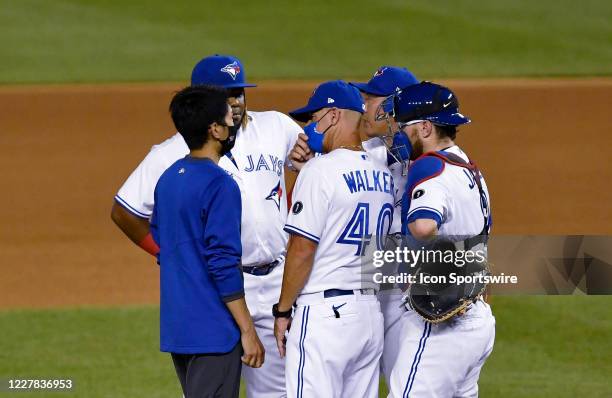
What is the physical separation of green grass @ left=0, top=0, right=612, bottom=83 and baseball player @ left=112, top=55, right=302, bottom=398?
11416 millimetres

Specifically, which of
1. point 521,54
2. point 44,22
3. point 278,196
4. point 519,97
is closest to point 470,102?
point 519,97

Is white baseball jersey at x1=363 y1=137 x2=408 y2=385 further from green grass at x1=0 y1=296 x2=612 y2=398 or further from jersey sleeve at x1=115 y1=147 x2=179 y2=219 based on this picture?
green grass at x1=0 y1=296 x2=612 y2=398

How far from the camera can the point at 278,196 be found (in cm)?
548

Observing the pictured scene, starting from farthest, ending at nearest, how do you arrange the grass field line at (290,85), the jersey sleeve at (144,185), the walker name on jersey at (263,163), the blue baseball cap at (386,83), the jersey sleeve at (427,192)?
the grass field line at (290,85) → the blue baseball cap at (386,83) → the walker name on jersey at (263,163) → the jersey sleeve at (144,185) → the jersey sleeve at (427,192)

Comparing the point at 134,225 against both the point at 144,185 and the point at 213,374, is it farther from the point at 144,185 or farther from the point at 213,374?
the point at 213,374

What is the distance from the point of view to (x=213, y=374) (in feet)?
14.2

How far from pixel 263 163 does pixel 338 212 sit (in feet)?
2.98

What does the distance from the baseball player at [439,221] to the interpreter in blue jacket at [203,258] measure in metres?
0.74

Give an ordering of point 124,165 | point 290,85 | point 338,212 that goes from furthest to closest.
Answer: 1. point 290,85
2. point 124,165
3. point 338,212

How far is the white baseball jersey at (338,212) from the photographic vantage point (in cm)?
462

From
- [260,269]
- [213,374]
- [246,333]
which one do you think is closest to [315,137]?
[260,269]

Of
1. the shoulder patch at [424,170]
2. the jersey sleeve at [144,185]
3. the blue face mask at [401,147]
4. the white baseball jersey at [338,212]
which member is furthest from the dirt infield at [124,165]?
the shoulder patch at [424,170]

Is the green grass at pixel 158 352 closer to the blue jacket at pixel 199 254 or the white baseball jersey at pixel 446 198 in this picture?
the white baseball jersey at pixel 446 198

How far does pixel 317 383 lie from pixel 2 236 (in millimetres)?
7057
